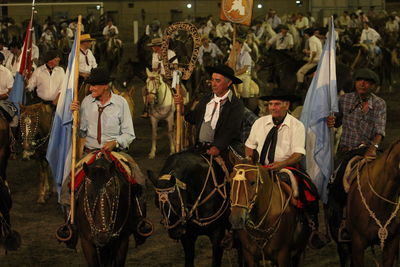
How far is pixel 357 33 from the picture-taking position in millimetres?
40156

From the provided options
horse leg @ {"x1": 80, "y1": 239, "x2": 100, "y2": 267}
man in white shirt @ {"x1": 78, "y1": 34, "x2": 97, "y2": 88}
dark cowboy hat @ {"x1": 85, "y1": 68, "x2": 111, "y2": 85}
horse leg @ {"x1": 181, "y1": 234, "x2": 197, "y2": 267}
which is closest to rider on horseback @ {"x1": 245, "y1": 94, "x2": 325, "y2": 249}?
horse leg @ {"x1": 181, "y1": 234, "x2": 197, "y2": 267}

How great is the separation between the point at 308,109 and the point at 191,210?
2.00 metres

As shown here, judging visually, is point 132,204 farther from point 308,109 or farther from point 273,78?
point 273,78

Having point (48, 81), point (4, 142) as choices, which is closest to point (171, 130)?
point (48, 81)

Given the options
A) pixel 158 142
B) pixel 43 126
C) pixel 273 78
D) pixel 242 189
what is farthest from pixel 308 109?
pixel 273 78

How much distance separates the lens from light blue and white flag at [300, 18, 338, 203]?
11.0 m

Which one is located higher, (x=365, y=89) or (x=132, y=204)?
(x=365, y=89)

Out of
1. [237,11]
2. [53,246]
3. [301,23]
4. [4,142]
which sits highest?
[237,11]

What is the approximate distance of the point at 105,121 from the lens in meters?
10.6

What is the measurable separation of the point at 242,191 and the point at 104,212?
1.73 metres

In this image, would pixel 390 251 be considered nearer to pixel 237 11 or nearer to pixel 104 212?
pixel 104 212

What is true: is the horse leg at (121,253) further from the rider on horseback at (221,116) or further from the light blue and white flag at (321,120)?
the light blue and white flag at (321,120)

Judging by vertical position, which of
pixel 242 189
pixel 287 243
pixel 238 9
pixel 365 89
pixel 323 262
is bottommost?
pixel 323 262

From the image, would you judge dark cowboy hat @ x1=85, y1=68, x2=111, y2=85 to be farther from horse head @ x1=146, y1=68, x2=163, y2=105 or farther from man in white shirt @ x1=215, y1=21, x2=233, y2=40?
man in white shirt @ x1=215, y1=21, x2=233, y2=40
